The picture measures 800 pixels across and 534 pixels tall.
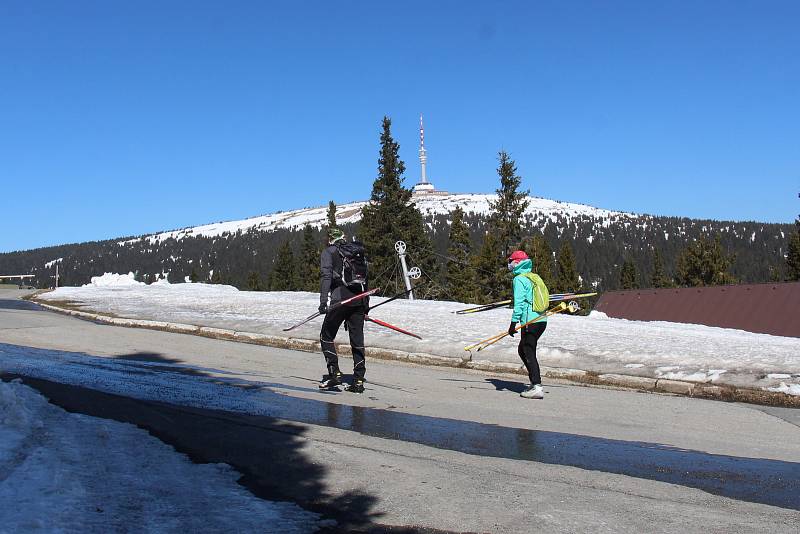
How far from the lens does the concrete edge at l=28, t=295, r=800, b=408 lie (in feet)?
32.8

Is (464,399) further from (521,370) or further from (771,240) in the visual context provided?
(771,240)

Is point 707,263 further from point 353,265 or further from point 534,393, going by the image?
point 353,265

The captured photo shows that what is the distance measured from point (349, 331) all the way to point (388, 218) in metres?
40.6

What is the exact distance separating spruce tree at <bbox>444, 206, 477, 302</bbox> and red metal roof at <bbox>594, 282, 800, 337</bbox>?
3040cm

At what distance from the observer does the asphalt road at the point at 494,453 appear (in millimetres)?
4293

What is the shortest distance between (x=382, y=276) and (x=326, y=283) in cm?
3813

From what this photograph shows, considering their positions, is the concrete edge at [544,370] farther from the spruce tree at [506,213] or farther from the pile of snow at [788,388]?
the spruce tree at [506,213]

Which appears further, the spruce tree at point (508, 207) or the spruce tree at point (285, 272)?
the spruce tree at point (285, 272)

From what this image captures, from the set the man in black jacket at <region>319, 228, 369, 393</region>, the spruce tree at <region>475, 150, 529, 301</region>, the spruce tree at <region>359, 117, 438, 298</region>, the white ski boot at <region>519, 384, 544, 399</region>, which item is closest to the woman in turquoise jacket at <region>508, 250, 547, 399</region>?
the white ski boot at <region>519, 384, 544, 399</region>

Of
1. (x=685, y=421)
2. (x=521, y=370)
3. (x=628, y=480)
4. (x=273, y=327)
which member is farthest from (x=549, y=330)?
(x=628, y=480)

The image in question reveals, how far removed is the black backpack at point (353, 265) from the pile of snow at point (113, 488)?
4.22m

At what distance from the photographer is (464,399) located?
9.00 meters

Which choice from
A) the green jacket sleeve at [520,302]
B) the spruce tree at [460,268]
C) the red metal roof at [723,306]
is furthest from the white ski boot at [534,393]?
the spruce tree at [460,268]

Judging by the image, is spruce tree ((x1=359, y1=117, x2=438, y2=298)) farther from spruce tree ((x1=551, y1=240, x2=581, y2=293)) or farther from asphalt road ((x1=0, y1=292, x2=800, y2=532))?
asphalt road ((x1=0, y1=292, x2=800, y2=532))
